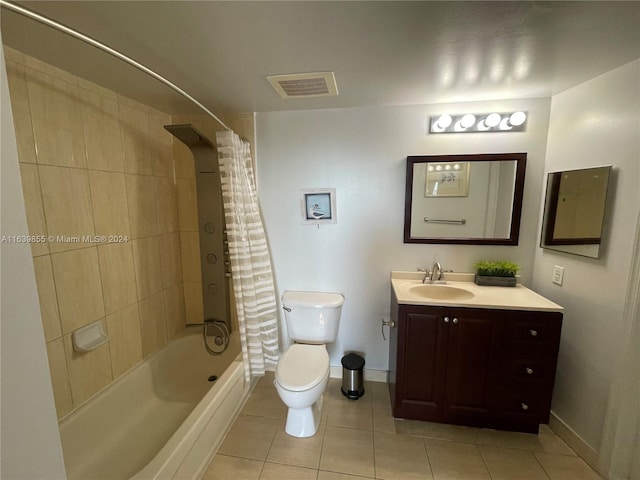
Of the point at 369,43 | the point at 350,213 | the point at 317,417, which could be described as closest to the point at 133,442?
the point at 317,417

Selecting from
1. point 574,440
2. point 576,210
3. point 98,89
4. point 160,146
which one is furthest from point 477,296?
point 98,89

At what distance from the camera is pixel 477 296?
5.66 ft

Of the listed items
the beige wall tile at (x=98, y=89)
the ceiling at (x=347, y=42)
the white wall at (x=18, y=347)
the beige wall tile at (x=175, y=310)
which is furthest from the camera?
the beige wall tile at (x=175, y=310)

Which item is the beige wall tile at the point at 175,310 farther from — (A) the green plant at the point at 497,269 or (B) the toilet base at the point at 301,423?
(A) the green plant at the point at 497,269

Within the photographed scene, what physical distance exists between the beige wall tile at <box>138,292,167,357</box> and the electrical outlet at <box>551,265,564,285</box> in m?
2.84

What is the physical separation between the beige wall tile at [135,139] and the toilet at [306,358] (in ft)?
4.63

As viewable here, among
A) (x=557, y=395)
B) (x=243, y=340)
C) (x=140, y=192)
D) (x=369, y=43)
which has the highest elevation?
(x=369, y=43)

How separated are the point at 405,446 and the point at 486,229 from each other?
1561 millimetres

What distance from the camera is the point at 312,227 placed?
2160 millimetres

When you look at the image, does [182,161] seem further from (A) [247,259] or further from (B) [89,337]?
(B) [89,337]

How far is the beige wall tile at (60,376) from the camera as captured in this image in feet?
4.46

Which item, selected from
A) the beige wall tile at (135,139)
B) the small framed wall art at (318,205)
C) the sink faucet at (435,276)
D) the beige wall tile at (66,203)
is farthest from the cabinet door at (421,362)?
the beige wall tile at (135,139)

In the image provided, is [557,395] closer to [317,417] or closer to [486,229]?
[486,229]

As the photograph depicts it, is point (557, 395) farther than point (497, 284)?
No
